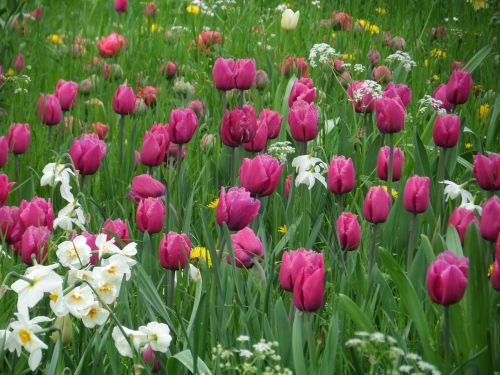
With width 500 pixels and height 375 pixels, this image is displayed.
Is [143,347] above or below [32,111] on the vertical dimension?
above

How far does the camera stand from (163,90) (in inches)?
135

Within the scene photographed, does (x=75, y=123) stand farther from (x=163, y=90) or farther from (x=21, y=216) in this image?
(x=21, y=216)

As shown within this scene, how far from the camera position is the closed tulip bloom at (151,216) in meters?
1.84

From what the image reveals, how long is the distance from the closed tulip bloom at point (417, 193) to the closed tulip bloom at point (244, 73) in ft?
2.65

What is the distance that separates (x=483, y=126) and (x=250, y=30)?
4.23 feet

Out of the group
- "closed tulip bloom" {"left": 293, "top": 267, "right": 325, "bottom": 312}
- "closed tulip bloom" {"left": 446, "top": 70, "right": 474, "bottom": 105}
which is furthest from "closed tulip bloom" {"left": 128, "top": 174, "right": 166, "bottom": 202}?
"closed tulip bloom" {"left": 446, "top": 70, "right": 474, "bottom": 105}

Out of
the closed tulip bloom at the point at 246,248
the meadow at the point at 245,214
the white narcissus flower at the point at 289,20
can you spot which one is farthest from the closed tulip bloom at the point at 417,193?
the white narcissus flower at the point at 289,20

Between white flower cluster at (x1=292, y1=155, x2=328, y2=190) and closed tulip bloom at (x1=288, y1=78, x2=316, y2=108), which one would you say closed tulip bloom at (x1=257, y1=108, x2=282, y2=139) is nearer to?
closed tulip bloom at (x1=288, y1=78, x2=316, y2=108)

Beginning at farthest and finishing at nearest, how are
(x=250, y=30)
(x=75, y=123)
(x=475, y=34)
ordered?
(x=475, y=34), (x=250, y=30), (x=75, y=123)

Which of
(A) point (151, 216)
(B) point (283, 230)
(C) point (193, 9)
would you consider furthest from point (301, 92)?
(C) point (193, 9)

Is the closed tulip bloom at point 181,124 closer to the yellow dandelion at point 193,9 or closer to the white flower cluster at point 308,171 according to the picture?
the white flower cluster at point 308,171

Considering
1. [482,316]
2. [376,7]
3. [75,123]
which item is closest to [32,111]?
[75,123]

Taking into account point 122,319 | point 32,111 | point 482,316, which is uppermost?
point 482,316

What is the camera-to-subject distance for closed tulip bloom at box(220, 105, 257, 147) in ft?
7.16
